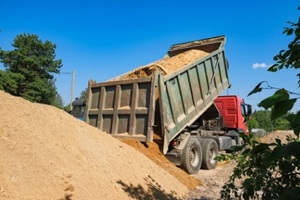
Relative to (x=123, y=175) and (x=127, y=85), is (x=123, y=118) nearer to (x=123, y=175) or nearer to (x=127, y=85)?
(x=127, y=85)

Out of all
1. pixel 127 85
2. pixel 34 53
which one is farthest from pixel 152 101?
pixel 34 53

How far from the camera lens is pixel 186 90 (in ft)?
27.3

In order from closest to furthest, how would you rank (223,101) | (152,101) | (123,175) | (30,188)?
(30,188) → (123,175) → (152,101) → (223,101)

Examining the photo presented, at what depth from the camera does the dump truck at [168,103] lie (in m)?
7.42

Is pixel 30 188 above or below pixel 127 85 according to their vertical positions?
below

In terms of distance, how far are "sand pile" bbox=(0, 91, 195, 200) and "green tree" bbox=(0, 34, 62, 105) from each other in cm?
2785

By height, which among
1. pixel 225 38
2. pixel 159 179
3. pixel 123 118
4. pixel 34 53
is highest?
pixel 34 53

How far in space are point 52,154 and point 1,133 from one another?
857 mm

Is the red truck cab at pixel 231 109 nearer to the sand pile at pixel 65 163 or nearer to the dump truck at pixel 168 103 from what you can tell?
the dump truck at pixel 168 103

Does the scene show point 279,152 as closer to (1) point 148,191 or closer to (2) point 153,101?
(1) point 148,191

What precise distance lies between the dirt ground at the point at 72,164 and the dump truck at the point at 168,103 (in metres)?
0.53

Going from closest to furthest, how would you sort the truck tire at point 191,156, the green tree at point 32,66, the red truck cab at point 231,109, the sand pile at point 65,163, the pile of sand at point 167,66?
the sand pile at point 65,163
the truck tire at point 191,156
the pile of sand at point 167,66
the red truck cab at point 231,109
the green tree at point 32,66

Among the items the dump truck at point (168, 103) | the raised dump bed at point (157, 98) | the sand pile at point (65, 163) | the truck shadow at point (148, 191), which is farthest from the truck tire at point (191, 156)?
the truck shadow at point (148, 191)

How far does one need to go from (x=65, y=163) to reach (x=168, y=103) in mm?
3521
